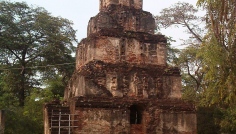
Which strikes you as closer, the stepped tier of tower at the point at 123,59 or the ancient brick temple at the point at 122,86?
the ancient brick temple at the point at 122,86

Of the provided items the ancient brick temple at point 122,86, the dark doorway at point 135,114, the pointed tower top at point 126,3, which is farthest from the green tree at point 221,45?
the pointed tower top at point 126,3

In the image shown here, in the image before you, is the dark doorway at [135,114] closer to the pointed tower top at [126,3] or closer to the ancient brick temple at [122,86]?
the ancient brick temple at [122,86]

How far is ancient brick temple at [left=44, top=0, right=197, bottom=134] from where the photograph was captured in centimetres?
1005

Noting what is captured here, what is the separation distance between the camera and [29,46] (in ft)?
66.5

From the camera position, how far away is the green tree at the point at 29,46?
20062 mm

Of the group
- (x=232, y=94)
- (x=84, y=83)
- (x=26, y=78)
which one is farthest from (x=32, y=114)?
(x=232, y=94)

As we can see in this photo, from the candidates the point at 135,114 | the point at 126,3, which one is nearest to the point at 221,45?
the point at 135,114

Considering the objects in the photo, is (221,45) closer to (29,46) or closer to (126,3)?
(126,3)

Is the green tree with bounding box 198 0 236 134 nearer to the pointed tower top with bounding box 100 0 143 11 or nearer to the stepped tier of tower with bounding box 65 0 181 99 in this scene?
the stepped tier of tower with bounding box 65 0 181 99

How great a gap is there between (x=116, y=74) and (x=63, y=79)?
10557mm

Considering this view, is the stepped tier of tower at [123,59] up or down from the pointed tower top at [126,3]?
down

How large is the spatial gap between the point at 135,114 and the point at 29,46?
11208 mm

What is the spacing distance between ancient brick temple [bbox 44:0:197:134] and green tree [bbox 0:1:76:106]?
8.81 meters

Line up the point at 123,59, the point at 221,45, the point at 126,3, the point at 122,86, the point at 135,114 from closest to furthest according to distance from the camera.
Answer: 1. the point at 221,45
2. the point at 122,86
3. the point at 135,114
4. the point at 123,59
5. the point at 126,3
